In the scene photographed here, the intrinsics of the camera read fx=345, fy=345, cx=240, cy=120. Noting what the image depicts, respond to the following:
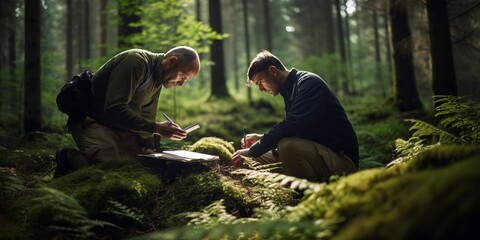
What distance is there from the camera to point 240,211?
342 cm

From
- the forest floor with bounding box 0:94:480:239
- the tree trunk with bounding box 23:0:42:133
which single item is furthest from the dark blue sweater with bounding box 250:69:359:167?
the tree trunk with bounding box 23:0:42:133

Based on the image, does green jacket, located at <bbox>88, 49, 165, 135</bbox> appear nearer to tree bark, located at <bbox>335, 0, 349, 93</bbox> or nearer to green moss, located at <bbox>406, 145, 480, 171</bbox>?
green moss, located at <bbox>406, 145, 480, 171</bbox>

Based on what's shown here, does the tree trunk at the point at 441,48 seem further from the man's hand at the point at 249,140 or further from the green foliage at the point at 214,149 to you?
the green foliage at the point at 214,149

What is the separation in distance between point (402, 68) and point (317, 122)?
6.40 metres

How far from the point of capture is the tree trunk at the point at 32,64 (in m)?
7.08

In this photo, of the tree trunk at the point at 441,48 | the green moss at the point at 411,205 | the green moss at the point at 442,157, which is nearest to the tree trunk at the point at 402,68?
the tree trunk at the point at 441,48

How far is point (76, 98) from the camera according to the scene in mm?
4363

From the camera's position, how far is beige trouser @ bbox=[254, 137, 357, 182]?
396cm

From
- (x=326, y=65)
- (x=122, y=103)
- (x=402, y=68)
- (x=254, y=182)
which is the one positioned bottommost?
(x=254, y=182)

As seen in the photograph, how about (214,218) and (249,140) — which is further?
(249,140)

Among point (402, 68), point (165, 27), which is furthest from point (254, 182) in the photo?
point (402, 68)

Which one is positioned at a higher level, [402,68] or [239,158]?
[402,68]

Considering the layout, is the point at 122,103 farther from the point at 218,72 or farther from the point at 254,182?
the point at 218,72

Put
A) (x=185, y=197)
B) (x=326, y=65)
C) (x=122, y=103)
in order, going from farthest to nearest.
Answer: (x=326, y=65) < (x=122, y=103) < (x=185, y=197)
